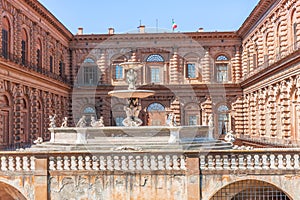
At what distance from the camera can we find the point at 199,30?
4362cm

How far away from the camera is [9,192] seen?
13141 millimetres

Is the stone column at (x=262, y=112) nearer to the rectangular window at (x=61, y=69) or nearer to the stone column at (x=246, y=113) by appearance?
the stone column at (x=246, y=113)

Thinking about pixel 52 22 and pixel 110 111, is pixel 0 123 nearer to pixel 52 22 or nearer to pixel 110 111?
pixel 52 22

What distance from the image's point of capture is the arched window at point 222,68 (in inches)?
1644

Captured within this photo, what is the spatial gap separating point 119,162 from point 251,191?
4312 millimetres

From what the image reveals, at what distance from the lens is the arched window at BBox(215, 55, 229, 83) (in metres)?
41.8

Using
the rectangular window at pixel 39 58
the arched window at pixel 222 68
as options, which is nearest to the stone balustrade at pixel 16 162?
the rectangular window at pixel 39 58

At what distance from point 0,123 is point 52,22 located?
13.4 metres

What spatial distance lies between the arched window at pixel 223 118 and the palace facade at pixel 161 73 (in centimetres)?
10

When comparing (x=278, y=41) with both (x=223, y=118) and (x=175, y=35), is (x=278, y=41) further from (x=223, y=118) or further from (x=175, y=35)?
(x=175, y=35)

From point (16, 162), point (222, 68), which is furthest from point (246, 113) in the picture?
point (16, 162)

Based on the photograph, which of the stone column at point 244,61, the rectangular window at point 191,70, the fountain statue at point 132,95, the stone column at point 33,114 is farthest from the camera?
the rectangular window at point 191,70

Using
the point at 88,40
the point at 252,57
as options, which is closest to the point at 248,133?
the point at 252,57

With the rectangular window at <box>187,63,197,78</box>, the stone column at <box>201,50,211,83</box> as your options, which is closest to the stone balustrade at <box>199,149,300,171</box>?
the stone column at <box>201,50,211,83</box>
